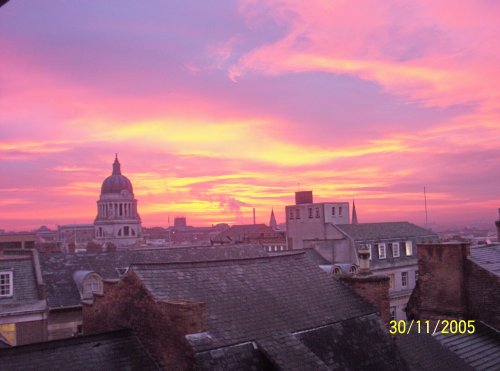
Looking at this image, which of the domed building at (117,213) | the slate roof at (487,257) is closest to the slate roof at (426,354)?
the slate roof at (487,257)

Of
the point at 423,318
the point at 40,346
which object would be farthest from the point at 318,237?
the point at 40,346

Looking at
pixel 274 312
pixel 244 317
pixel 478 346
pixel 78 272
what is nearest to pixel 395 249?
pixel 78 272

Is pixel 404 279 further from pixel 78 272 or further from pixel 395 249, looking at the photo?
pixel 78 272

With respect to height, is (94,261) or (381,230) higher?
(381,230)

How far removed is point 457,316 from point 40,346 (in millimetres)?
17458

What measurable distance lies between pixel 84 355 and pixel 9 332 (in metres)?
22.3

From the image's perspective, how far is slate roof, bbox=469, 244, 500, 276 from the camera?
23.0 meters

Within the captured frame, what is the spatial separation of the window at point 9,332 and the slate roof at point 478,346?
26.1 meters

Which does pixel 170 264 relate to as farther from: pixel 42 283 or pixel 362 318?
pixel 42 283

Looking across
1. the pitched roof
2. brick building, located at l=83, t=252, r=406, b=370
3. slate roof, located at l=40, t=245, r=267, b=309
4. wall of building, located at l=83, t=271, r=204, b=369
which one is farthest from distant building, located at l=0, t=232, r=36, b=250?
wall of building, located at l=83, t=271, r=204, b=369

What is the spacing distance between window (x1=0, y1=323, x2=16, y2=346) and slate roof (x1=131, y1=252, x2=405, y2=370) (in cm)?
2142

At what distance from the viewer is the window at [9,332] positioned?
32.8 m

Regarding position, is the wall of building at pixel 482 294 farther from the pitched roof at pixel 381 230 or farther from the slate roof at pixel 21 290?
the pitched roof at pixel 381 230

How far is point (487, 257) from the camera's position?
24344 millimetres
